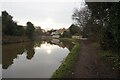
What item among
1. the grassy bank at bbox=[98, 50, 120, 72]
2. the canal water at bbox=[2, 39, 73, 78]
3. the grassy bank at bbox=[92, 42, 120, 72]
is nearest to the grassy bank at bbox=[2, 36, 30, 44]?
the canal water at bbox=[2, 39, 73, 78]

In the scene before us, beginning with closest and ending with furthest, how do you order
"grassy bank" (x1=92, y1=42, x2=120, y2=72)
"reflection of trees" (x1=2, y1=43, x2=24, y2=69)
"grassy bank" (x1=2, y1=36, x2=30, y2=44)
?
"grassy bank" (x1=92, y1=42, x2=120, y2=72) < "reflection of trees" (x1=2, y1=43, x2=24, y2=69) < "grassy bank" (x1=2, y1=36, x2=30, y2=44)

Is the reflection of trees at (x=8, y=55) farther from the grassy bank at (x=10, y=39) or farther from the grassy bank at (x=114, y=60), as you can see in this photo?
the grassy bank at (x=10, y=39)

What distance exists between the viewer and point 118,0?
12445 millimetres

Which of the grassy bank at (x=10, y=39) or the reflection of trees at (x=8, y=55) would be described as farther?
the grassy bank at (x=10, y=39)

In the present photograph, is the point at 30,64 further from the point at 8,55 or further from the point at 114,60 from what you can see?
Result: the point at 8,55

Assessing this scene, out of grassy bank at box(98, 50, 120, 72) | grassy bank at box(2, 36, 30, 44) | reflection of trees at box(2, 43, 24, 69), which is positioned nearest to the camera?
grassy bank at box(98, 50, 120, 72)

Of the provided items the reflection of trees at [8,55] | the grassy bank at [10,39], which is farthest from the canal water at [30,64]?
the grassy bank at [10,39]

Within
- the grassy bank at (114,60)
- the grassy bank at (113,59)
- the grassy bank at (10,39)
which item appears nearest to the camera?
the grassy bank at (114,60)

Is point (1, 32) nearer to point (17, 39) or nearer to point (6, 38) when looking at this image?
point (6, 38)

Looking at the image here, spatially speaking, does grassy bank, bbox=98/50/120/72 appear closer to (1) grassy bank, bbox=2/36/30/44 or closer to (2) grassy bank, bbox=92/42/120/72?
(2) grassy bank, bbox=92/42/120/72

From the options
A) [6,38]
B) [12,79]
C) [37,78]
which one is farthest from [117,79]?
[6,38]

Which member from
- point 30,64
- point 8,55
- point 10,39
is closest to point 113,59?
point 30,64

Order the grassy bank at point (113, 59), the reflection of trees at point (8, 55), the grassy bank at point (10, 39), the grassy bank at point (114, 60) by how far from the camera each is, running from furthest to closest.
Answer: the grassy bank at point (10, 39) < the reflection of trees at point (8, 55) < the grassy bank at point (113, 59) < the grassy bank at point (114, 60)

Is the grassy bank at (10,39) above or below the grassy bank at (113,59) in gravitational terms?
below
